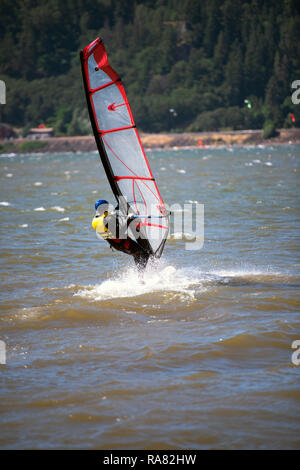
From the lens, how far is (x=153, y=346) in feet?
26.0

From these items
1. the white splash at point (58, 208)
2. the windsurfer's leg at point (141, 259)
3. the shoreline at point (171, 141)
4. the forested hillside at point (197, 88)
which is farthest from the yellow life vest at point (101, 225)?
the forested hillside at point (197, 88)

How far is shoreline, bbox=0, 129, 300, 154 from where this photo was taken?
130 meters

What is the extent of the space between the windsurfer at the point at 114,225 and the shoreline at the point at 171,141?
382ft

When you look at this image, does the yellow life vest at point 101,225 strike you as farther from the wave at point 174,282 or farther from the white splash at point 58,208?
the white splash at point 58,208

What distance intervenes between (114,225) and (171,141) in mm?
130848

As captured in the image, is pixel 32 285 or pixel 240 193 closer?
pixel 32 285

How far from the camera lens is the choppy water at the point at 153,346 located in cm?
598

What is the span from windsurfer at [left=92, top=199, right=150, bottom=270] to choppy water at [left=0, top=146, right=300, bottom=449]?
2.81ft

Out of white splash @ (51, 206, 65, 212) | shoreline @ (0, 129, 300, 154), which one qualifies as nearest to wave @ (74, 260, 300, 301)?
white splash @ (51, 206, 65, 212)

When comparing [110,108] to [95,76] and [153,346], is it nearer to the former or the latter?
[95,76]
